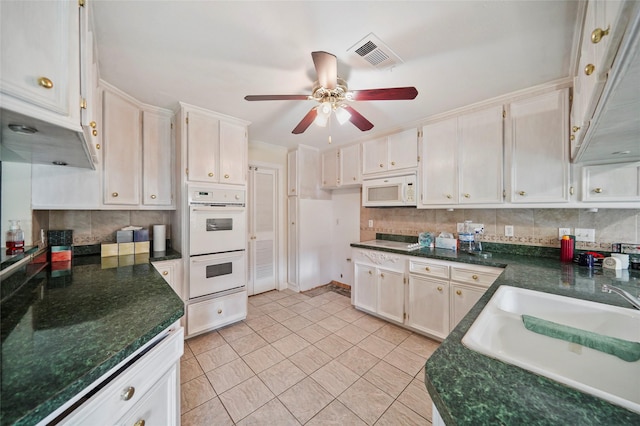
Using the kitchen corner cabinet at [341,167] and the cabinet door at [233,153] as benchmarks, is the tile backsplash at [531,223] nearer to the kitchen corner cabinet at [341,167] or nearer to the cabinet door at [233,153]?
the kitchen corner cabinet at [341,167]

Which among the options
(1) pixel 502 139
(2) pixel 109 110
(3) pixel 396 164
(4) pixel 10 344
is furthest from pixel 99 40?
(1) pixel 502 139

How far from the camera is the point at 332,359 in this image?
2041 mm

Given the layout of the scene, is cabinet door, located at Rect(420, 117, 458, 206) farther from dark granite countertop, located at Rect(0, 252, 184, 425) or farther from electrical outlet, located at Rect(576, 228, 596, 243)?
dark granite countertop, located at Rect(0, 252, 184, 425)

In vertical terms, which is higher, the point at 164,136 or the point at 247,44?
the point at 247,44

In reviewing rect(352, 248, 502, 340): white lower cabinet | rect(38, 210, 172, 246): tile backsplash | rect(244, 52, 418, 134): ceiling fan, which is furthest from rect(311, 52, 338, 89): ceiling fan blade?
rect(38, 210, 172, 246): tile backsplash

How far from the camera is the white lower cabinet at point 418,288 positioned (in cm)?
208

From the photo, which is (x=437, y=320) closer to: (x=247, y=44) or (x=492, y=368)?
(x=492, y=368)

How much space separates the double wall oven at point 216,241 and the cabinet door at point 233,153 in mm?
159

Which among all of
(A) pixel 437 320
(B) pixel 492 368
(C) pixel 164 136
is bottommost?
(A) pixel 437 320

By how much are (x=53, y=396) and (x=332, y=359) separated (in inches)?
75.1

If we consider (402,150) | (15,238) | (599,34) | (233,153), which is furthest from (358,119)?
(15,238)

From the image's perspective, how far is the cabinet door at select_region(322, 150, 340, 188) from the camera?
360cm

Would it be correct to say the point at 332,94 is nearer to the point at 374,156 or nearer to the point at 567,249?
the point at 374,156

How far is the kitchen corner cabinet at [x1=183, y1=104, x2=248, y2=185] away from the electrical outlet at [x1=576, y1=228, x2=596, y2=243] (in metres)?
3.35
